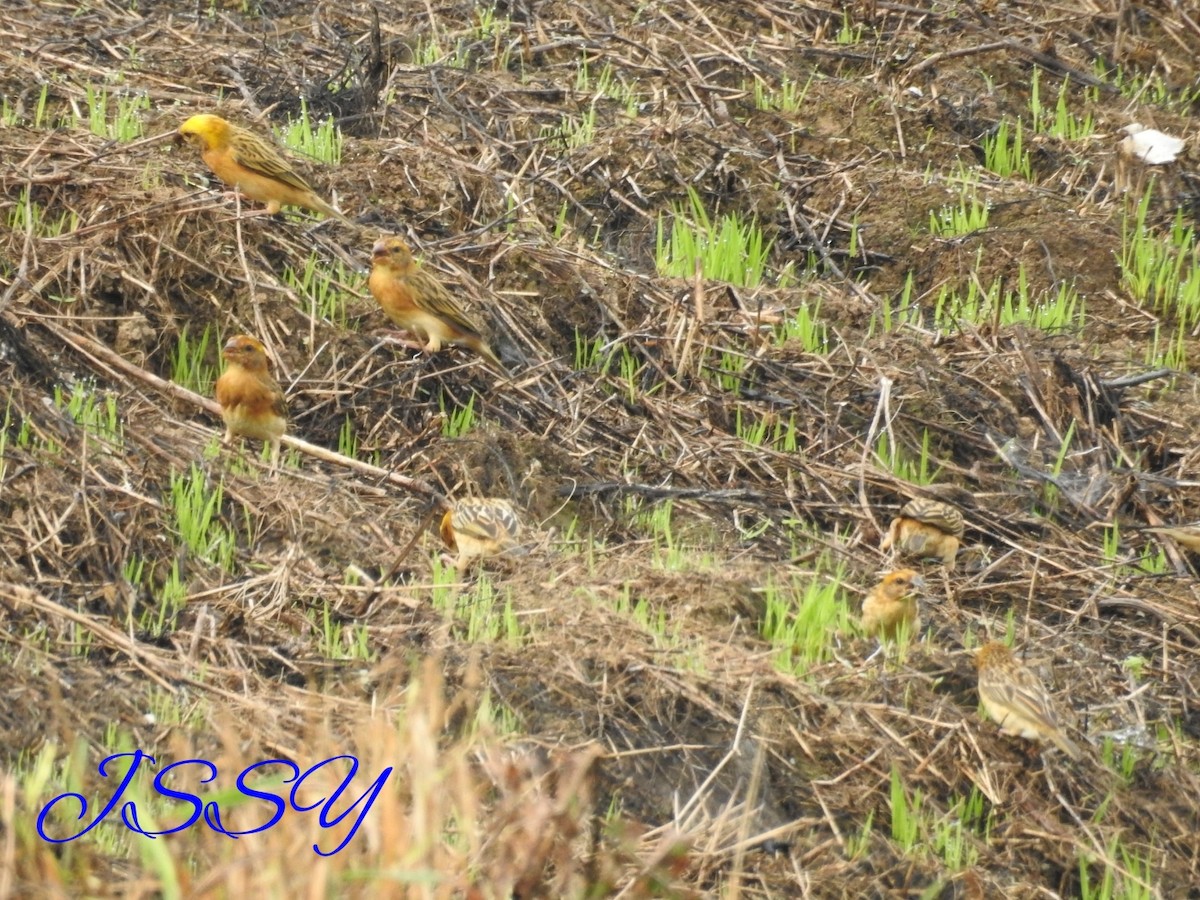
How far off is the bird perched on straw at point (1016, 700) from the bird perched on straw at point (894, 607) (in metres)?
0.39

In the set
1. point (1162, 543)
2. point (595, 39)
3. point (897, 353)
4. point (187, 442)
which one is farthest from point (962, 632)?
point (595, 39)

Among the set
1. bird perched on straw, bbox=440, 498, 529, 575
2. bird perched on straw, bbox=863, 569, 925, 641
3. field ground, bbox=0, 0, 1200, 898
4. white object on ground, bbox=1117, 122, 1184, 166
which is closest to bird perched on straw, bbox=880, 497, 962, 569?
field ground, bbox=0, 0, 1200, 898

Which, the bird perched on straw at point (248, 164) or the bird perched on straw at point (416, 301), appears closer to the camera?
the bird perched on straw at point (416, 301)

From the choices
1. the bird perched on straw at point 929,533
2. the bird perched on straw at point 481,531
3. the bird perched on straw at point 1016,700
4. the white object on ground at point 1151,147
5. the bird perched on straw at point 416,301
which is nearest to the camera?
the bird perched on straw at point 1016,700

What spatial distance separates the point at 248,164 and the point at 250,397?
1741mm

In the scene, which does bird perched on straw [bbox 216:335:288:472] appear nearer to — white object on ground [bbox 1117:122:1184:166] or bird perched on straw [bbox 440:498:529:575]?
bird perched on straw [bbox 440:498:529:575]

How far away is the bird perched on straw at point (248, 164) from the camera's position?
951 centimetres

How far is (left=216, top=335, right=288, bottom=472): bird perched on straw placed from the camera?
8.28 meters

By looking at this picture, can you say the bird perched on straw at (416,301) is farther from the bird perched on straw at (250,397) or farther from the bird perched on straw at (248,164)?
the bird perched on straw at (250,397)

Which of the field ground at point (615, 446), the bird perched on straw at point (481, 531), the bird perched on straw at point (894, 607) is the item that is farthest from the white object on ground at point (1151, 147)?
the bird perched on straw at point (481, 531)

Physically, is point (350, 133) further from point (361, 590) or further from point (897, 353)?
point (361, 590)

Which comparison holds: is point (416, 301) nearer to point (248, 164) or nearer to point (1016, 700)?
point (248, 164)

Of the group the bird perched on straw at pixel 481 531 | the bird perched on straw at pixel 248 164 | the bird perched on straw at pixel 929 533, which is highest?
the bird perched on straw at pixel 248 164

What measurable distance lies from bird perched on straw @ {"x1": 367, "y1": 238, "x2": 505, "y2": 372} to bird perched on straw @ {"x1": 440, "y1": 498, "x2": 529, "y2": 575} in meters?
1.40
